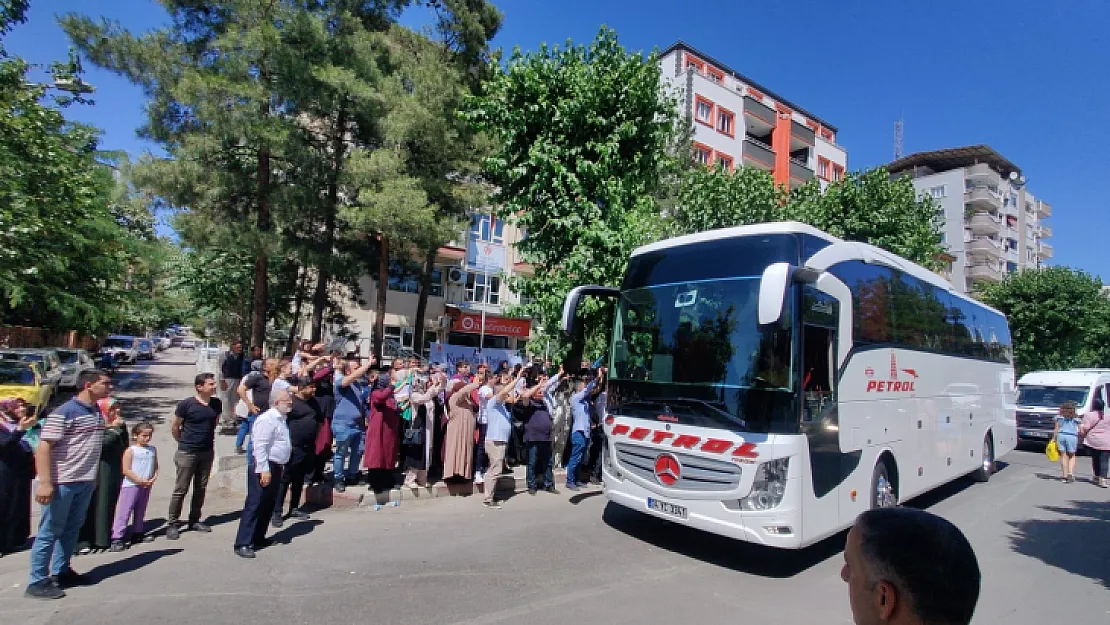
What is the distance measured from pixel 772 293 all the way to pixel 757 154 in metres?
34.6

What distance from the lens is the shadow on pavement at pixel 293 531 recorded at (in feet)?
22.5

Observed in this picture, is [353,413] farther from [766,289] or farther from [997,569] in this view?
[997,569]

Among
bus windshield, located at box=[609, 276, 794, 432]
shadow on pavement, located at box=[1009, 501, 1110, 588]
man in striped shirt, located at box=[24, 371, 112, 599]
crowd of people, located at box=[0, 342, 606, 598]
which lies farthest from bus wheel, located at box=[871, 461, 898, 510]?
man in striped shirt, located at box=[24, 371, 112, 599]

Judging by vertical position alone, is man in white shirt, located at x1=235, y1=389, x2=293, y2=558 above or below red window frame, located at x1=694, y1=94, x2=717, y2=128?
below

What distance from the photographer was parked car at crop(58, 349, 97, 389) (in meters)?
A: 23.2

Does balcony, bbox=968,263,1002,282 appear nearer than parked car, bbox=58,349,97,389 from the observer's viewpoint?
No

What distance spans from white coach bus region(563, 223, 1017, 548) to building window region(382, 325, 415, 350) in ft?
92.3

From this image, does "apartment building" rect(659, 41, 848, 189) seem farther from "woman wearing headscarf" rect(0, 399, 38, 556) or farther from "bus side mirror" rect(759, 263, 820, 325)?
"woman wearing headscarf" rect(0, 399, 38, 556)

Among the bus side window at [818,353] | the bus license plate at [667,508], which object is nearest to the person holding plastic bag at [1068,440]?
the bus side window at [818,353]

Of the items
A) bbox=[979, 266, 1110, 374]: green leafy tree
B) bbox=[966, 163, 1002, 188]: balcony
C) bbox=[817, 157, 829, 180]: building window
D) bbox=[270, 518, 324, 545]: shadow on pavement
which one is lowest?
bbox=[270, 518, 324, 545]: shadow on pavement

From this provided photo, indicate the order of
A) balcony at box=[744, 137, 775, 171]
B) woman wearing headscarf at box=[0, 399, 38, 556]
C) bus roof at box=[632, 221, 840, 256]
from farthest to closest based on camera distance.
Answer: balcony at box=[744, 137, 775, 171]
bus roof at box=[632, 221, 840, 256]
woman wearing headscarf at box=[0, 399, 38, 556]

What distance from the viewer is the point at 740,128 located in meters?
37.4

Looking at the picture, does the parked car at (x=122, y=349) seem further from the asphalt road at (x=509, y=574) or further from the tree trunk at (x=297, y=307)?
the asphalt road at (x=509, y=574)

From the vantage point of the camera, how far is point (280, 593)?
534 cm
